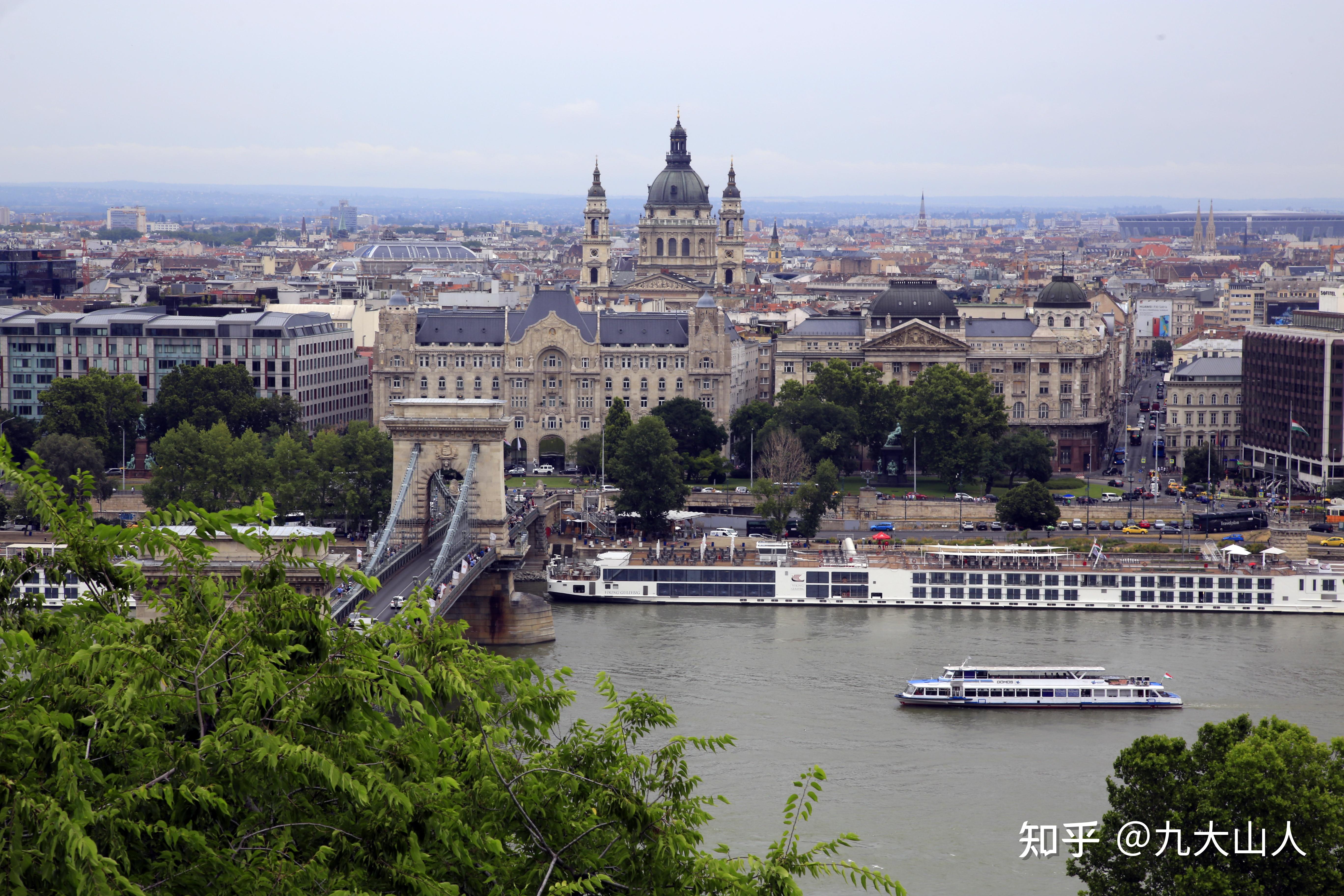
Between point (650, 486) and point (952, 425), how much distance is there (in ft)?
46.0

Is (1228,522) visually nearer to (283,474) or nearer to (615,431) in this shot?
(615,431)

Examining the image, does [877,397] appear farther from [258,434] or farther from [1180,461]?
[258,434]

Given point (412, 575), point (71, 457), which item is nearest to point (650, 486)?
point (412, 575)

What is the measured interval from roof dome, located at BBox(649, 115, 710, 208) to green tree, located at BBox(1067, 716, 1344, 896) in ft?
→ 320

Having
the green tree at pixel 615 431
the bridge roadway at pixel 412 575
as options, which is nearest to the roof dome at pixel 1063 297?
the green tree at pixel 615 431

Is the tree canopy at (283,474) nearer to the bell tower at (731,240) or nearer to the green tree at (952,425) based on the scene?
the green tree at (952,425)

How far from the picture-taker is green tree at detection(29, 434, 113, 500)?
62719mm

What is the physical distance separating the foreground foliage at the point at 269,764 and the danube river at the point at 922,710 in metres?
12.6

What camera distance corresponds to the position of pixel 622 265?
157750 millimetres

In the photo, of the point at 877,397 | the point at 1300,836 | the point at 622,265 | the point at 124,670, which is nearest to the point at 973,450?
the point at 877,397

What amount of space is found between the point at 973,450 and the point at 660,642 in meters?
26.6

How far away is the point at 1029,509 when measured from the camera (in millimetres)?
59719

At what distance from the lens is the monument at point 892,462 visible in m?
71.8

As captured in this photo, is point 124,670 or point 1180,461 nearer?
point 124,670
